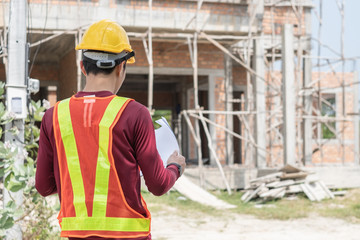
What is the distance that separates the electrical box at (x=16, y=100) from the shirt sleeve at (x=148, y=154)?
9.74 ft

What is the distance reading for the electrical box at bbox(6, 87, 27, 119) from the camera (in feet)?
14.6

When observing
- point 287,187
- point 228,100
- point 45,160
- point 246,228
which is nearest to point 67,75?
point 228,100

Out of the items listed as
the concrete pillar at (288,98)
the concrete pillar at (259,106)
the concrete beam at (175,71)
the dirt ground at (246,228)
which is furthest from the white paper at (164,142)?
the concrete beam at (175,71)

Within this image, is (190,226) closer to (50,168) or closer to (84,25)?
(84,25)

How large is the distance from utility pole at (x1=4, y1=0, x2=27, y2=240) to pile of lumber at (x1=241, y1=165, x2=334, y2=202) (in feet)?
22.7

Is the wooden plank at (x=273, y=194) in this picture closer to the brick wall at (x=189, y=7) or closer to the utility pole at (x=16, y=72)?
the brick wall at (x=189, y=7)

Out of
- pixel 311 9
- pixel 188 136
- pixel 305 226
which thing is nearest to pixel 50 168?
pixel 305 226

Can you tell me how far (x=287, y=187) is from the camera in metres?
10.8

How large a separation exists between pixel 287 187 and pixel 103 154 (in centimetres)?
954

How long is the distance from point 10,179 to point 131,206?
248cm

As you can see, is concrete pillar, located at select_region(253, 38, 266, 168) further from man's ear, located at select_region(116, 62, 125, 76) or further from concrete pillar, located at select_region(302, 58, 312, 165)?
man's ear, located at select_region(116, 62, 125, 76)

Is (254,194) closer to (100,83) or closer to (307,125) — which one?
(307,125)

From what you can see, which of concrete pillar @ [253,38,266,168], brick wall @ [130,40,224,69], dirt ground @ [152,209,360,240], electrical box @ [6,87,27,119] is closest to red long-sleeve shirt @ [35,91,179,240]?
electrical box @ [6,87,27,119]

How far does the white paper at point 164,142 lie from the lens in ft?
6.28
